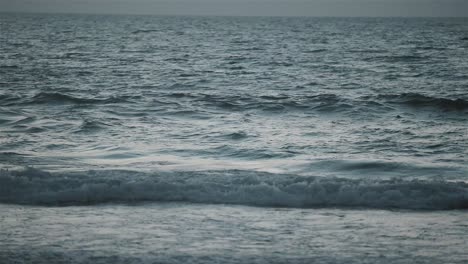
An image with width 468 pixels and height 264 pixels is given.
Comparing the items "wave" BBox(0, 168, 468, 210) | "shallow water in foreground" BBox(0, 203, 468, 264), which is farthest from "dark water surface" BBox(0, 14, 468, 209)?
"shallow water in foreground" BBox(0, 203, 468, 264)

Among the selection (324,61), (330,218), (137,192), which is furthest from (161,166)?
(324,61)

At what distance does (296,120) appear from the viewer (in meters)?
19.5

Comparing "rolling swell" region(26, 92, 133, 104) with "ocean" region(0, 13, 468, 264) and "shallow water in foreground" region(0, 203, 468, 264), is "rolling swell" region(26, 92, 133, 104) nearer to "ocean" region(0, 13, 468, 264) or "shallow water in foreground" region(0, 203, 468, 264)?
"ocean" region(0, 13, 468, 264)

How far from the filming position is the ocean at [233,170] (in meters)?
7.12

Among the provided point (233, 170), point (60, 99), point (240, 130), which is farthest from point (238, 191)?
point (60, 99)

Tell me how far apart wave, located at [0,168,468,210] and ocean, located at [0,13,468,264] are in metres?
0.03

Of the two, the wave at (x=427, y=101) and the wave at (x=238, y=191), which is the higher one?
the wave at (x=427, y=101)

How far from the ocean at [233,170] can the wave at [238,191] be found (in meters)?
0.03

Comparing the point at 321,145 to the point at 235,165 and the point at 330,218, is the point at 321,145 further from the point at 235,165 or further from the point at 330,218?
the point at 330,218

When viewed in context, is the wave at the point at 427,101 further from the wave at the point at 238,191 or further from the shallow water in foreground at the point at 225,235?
the shallow water in foreground at the point at 225,235

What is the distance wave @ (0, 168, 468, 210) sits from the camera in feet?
30.6

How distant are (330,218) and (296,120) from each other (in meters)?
11.2

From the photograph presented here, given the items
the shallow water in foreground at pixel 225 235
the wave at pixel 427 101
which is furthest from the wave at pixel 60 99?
the shallow water in foreground at pixel 225 235

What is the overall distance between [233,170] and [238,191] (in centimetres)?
177
